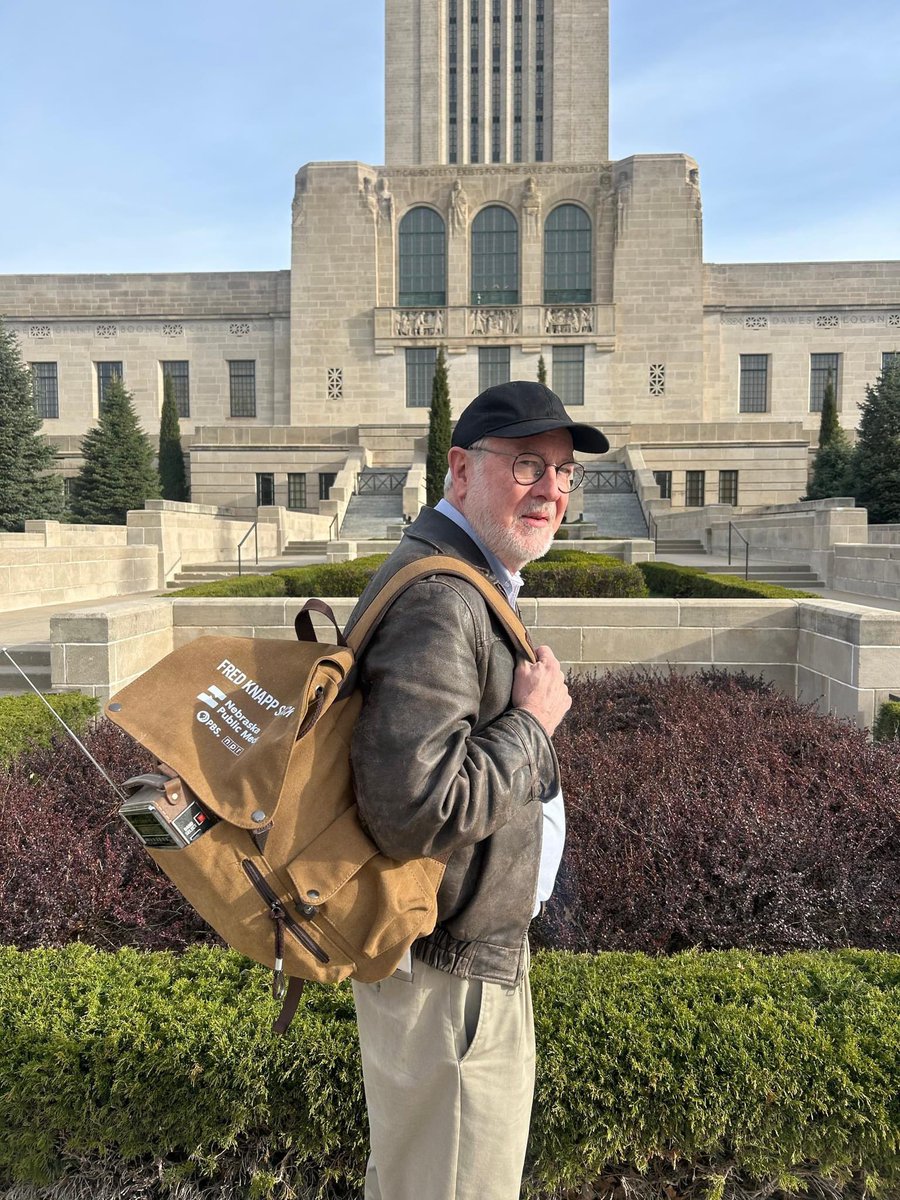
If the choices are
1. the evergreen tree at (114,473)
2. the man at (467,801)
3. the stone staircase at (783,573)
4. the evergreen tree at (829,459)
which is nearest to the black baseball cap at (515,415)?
the man at (467,801)

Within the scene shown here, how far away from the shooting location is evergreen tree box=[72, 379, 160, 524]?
2848 centimetres

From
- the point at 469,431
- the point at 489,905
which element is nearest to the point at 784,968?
the point at 489,905

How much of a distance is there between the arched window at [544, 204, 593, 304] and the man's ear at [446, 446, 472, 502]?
37.1 meters

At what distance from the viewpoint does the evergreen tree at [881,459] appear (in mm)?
23219

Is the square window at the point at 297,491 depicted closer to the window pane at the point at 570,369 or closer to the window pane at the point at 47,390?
the window pane at the point at 570,369

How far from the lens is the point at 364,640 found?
1764mm

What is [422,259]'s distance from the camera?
36.8 metres

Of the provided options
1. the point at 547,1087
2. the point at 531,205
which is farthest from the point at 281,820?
the point at 531,205

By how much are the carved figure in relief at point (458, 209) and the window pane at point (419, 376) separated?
5396mm

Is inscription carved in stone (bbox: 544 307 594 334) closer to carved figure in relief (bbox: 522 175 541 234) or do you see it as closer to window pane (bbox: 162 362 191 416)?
carved figure in relief (bbox: 522 175 541 234)

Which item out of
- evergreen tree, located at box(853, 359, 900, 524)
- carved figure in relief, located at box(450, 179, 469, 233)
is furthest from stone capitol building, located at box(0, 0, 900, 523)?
evergreen tree, located at box(853, 359, 900, 524)

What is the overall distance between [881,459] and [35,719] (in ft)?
78.3

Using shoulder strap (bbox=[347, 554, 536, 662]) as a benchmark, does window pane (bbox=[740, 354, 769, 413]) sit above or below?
→ above

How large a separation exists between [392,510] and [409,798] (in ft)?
89.0
